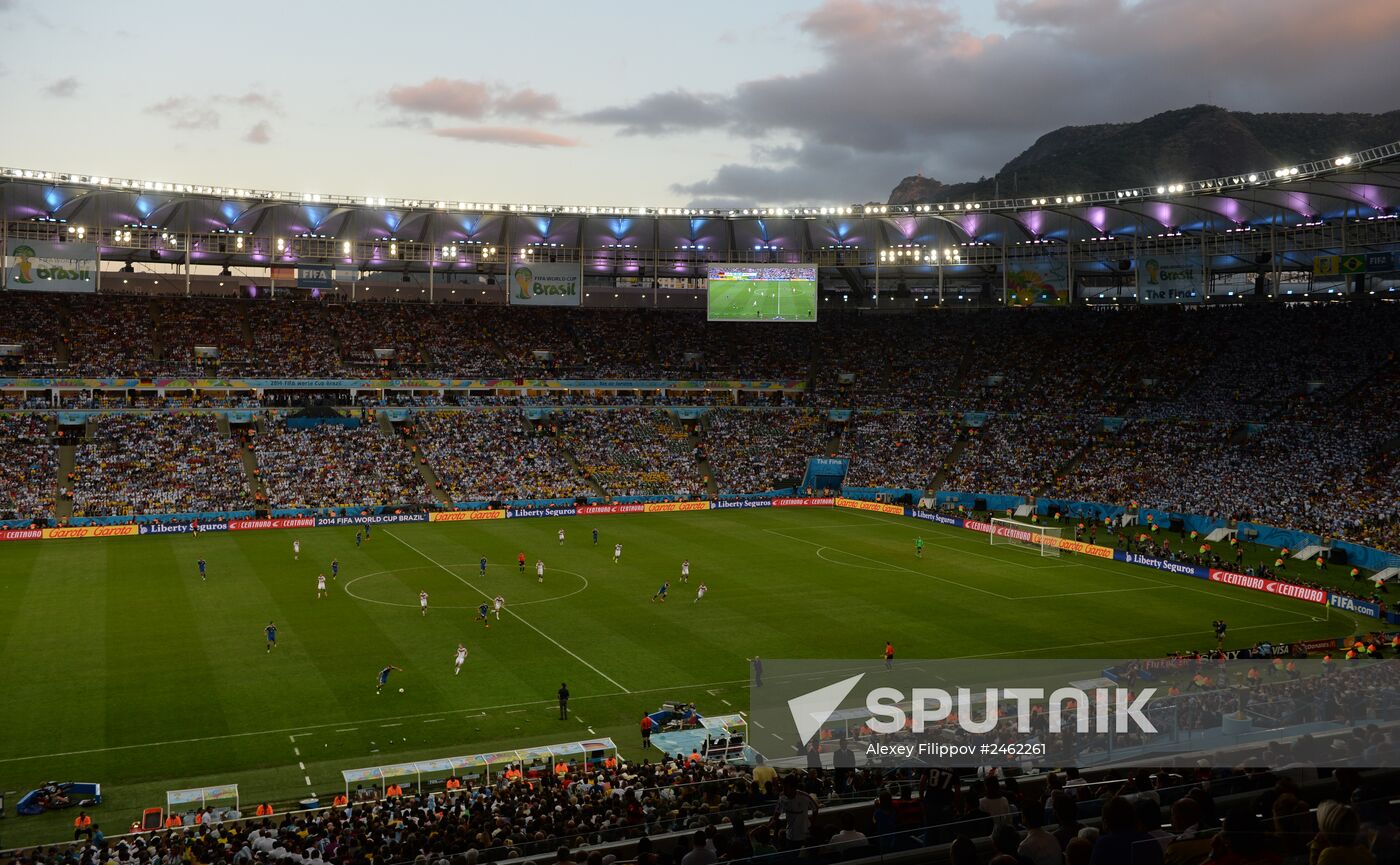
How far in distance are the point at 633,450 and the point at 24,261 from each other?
44.4 meters

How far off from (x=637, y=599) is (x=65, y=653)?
2085 centimetres

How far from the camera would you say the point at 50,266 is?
75062mm

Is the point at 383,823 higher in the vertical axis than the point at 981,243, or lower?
lower

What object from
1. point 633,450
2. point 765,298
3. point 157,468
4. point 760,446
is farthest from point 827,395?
point 157,468

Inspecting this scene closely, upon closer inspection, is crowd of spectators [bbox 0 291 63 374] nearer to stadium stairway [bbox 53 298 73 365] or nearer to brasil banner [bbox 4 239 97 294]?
stadium stairway [bbox 53 298 73 365]

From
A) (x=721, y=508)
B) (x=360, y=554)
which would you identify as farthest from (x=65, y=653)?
(x=721, y=508)

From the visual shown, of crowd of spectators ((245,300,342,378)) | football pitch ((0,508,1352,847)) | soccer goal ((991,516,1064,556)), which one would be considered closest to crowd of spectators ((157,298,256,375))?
crowd of spectators ((245,300,342,378))

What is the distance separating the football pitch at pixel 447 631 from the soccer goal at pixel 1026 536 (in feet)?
3.89

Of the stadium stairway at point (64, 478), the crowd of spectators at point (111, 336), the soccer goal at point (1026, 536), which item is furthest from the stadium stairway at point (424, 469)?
the soccer goal at point (1026, 536)

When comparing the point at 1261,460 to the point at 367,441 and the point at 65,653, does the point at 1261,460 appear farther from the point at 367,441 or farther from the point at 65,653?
the point at 65,653

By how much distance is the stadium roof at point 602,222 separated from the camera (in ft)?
236

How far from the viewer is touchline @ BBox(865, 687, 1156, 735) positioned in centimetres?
2197

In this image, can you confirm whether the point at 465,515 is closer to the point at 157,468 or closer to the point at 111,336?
the point at 157,468

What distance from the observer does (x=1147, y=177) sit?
175 meters
